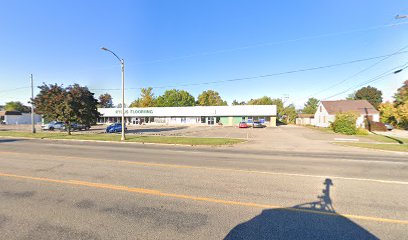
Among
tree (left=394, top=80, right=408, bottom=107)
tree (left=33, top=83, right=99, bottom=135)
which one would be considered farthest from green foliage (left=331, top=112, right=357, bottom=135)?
tree (left=33, top=83, right=99, bottom=135)

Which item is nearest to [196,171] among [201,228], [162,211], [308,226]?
[162,211]

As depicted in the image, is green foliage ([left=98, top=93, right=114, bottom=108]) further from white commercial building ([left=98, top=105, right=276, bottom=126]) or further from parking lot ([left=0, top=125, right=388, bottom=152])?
parking lot ([left=0, top=125, right=388, bottom=152])

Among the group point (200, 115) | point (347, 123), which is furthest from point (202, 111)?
point (347, 123)

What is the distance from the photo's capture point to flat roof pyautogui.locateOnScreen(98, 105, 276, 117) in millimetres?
45250

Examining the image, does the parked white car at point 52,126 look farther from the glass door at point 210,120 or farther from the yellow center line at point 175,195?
the yellow center line at point 175,195

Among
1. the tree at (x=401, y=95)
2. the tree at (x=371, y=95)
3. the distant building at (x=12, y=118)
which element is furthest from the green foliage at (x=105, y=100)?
the tree at (x=371, y=95)

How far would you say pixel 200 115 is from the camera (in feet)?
160

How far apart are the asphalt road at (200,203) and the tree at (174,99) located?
239ft

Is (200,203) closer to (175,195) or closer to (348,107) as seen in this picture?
(175,195)

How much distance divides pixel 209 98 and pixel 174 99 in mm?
20169

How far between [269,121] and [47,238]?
46.4m

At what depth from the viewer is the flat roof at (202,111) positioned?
4525cm

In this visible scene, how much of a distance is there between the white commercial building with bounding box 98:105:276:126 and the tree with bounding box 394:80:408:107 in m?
30.9

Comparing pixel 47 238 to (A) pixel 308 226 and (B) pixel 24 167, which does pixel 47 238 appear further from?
(B) pixel 24 167
